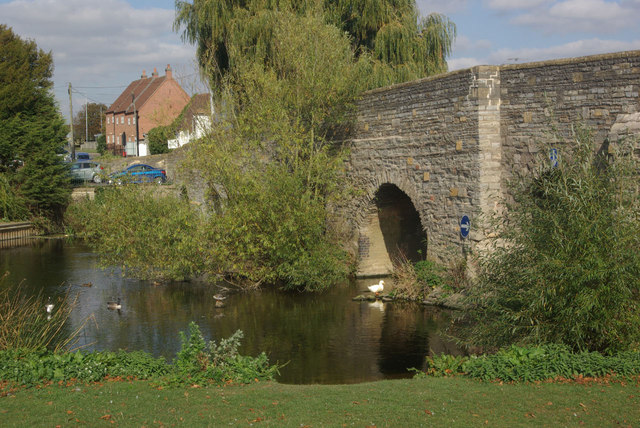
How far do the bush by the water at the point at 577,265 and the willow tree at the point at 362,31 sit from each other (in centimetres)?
1194

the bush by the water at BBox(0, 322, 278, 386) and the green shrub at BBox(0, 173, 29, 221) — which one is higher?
the green shrub at BBox(0, 173, 29, 221)

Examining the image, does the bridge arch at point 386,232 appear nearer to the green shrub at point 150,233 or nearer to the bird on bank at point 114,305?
the green shrub at point 150,233

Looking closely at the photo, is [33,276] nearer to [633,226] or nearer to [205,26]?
[205,26]

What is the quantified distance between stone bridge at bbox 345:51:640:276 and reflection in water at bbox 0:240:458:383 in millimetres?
1897

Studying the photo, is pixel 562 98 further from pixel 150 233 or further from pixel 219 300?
pixel 150 233

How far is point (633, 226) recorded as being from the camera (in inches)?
340

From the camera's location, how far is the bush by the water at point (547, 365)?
7.93 m

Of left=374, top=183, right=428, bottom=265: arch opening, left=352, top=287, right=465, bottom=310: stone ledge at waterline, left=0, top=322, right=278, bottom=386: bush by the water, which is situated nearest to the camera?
left=0, top=322, right=278, bottom=386: bush by the water

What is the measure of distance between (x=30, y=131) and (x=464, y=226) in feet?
76.0

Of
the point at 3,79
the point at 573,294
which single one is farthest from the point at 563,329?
the point at 3,79

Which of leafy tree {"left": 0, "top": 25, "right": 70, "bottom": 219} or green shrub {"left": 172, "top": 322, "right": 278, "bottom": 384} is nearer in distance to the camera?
green shrub {"left": 172, "top": 322, "right": 278, "bottom": 384}

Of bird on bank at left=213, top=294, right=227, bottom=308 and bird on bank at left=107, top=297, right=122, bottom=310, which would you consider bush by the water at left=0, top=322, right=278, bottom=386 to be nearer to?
bird on bank at left=107, top=297, right=122, bottom=310

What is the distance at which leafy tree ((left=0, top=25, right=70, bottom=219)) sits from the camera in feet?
99.1

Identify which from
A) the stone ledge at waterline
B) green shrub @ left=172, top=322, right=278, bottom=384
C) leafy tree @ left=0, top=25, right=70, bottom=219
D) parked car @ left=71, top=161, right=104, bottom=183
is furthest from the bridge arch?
parked car @ left=71, top=161, right=104, bottom=183
